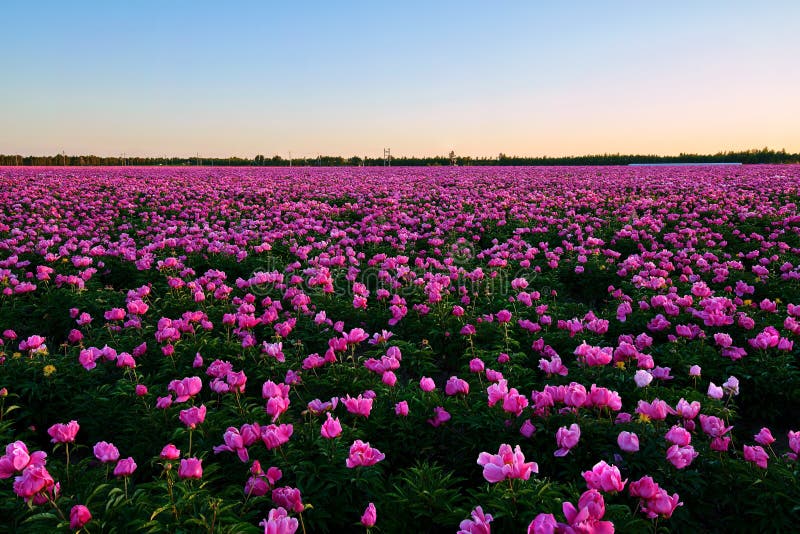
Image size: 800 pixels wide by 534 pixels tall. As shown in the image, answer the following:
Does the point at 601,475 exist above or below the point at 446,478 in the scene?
above

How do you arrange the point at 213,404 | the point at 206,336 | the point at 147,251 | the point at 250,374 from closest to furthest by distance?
the point at 213,404, the point at 250,374, the point at 206,336, the point at 147,251

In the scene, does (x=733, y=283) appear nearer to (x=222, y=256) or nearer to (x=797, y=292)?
(x=797, y=292)

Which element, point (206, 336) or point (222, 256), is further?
point (222, 256)

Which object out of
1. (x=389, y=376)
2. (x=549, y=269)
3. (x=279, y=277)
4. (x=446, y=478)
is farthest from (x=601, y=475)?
(x=549, y=269)

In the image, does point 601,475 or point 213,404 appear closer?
point 601,475

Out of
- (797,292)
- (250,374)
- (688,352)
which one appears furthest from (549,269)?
(250,374)

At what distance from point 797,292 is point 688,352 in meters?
3.05

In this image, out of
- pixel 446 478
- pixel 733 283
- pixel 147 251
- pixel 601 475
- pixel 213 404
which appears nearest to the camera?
pixel 601 475

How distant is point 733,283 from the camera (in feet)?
24.5

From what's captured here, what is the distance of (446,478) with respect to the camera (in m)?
2.88

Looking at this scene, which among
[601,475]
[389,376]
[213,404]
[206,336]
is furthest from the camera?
[206,336]

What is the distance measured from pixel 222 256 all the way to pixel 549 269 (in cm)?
585

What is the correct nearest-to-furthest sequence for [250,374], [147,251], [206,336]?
1. [250,374]
2. [206,336]
3. [147,251]

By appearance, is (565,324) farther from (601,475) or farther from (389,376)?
(601,475)
